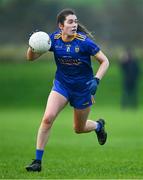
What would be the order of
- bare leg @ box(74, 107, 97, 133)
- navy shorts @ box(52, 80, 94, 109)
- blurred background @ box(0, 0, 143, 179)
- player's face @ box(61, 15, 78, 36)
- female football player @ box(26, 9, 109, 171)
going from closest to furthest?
female football player @ box(26, 9, 109, 171)
player's face @ box(61, 15, 78, 36)
navy shorts @ box(52, 80, 94, 109)
bare leg @ box(74, 107, 97, 133)
blurred background @ box(0, 0, 143, 179)

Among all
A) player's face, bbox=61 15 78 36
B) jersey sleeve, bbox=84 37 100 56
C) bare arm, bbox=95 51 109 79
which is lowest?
bare arm, bbox=95 51 109 79

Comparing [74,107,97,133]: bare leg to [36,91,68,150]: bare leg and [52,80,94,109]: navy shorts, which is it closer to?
[52,80,94,109]: navy shorts

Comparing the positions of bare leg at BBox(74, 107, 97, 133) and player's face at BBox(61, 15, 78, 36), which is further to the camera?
bare leg at BBox(74, 107, 97, 133)

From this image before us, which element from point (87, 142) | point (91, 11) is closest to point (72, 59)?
point (87, 142)

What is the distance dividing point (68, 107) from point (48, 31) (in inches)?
463

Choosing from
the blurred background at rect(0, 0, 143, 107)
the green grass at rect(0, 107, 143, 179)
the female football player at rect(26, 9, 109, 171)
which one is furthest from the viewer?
the blurred background at rect(0, 0, 143, 107)

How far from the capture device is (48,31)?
48469mm

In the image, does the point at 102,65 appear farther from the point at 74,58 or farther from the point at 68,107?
the point at 68,107

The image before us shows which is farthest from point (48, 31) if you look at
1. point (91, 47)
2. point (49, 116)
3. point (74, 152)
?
point (49, 116)

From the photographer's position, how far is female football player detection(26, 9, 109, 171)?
12.5 metres

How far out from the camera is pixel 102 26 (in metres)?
51.2

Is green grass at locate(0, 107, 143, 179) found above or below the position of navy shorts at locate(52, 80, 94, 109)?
below

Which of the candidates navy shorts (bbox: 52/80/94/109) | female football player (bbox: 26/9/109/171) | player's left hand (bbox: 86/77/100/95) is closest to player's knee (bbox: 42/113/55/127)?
female football player (bbox: 26/9/109/171)

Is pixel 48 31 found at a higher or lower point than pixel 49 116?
higher
